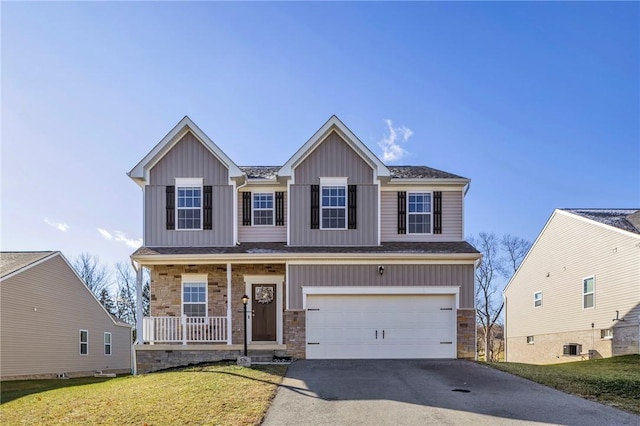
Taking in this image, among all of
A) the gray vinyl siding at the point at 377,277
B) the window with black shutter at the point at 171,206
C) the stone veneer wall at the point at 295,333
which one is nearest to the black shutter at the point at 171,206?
the window with black shutter at the point at 171,206

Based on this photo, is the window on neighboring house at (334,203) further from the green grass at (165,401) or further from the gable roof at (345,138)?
the green grass at (165,401)

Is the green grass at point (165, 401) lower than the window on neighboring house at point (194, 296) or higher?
lower

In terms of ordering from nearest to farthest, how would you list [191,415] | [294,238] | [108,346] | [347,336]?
[191,415], [347,336], [294,238], [108,346]

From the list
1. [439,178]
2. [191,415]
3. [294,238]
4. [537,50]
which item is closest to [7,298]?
[294,238]

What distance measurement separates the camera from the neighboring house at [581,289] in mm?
16547

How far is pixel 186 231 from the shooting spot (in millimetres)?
15430

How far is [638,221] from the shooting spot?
1755 cm

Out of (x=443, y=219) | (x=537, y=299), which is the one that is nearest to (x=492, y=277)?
(x=537, y=299)

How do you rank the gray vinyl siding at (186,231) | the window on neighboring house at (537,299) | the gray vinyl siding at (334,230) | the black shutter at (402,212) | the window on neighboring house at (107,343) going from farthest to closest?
the window on neighboring house at (107,343) → the window on neighboring house at (537,299) → the black shutter at (402,212) → the gray vinyl siding at (186,231) → the gray vinyl siding at (334,230)

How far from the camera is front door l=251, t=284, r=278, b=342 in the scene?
15.5 m

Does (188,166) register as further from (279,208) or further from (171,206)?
(279,208)

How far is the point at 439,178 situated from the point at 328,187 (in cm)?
377

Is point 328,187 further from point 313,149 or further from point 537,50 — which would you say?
point 537,50

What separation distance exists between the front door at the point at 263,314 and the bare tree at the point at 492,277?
1076 inches
